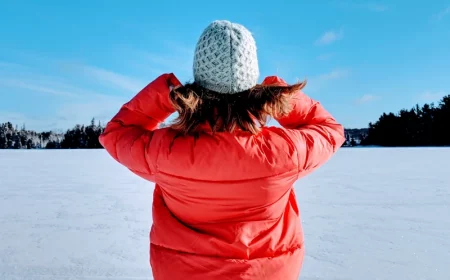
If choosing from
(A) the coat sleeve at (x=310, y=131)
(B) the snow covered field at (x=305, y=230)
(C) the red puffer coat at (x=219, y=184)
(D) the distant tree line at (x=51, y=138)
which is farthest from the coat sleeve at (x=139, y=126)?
(D) the distant tree line at (x=51, y=138)

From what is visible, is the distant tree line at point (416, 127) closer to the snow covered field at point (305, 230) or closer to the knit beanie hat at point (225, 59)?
the snow covered field at point (305, 230)

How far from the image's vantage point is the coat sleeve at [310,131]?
105cm

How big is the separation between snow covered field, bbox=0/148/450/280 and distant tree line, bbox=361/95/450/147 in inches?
1582

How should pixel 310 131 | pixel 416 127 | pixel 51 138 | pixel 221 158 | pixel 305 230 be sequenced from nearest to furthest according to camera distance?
1. pixel 221 158
2. pixel 310 131
3. pixel 305 230
4. pixel 416 127
5. pixel 51 138

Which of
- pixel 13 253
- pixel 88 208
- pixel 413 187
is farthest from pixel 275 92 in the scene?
pixel 413 187

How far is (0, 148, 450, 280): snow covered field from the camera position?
2617 millimetres

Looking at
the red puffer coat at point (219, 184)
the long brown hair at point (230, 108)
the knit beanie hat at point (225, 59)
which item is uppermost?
the knit beanie hat at point (225, 59)

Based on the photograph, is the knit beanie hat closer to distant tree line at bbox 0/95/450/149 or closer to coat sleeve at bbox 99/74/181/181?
coat sleeve at bbox 99/74/181/181

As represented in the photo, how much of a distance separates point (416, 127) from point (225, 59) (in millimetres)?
47994

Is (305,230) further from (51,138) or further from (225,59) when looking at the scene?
(51,138)

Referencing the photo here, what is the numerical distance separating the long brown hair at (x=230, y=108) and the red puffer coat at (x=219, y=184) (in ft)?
0.10

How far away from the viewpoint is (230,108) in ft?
3.34

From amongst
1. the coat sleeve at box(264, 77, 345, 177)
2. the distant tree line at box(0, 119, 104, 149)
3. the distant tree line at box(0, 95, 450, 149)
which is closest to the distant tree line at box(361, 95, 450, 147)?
the distant tree line at box(0, 95, 450, 149)

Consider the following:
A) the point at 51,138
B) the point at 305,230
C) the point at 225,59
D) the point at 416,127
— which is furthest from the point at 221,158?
the point at 51,138
